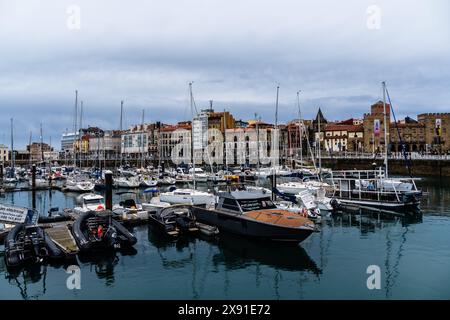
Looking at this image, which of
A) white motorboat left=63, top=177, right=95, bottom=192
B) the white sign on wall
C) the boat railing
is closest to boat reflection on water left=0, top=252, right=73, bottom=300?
the white sign on wall

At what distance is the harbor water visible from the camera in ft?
59.5

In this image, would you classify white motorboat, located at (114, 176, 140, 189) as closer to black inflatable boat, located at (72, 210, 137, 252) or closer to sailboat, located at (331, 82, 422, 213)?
sailboat, located at (331, 82, 422, 213)

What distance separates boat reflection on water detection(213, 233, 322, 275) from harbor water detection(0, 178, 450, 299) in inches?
2.2

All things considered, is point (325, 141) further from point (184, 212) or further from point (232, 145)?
point (184, 212)

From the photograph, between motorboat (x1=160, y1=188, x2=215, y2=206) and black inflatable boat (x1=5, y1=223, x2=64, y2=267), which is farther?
motorboat (x1=160, y1=188, x2=215, y2=206)

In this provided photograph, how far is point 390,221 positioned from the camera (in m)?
36.0

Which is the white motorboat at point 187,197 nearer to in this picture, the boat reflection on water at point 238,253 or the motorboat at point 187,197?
the motorboat at point 187,197

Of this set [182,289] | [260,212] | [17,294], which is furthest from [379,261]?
[17,294]

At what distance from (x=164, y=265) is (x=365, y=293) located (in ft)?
35.3

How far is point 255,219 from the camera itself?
27.0 meters

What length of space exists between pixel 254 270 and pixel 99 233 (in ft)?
34.0

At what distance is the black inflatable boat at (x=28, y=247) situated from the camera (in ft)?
71.3
